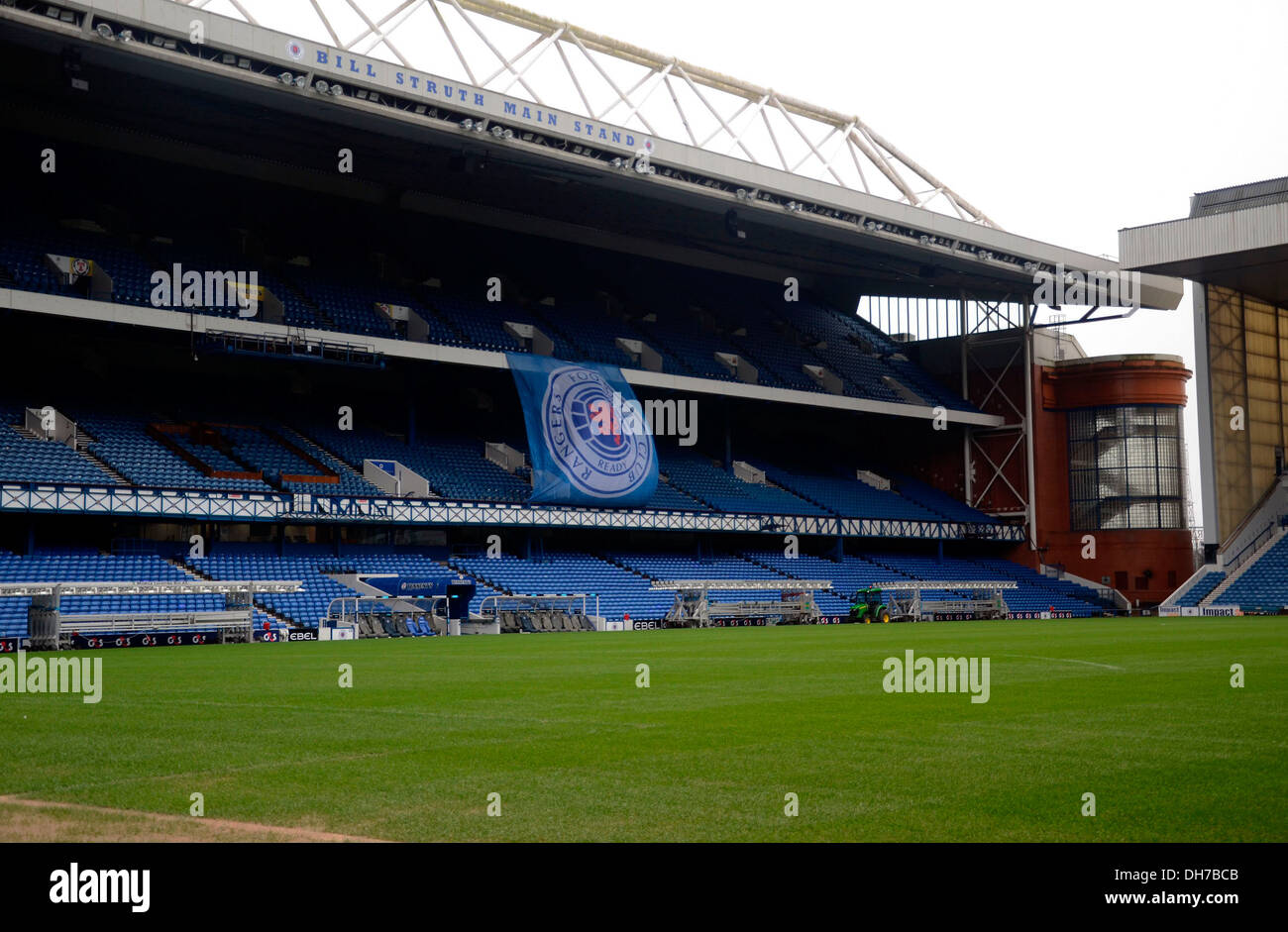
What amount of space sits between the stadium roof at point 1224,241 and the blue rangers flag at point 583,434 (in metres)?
24.7

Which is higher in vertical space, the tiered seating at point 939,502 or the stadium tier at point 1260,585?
the tiered seating at point 939,502

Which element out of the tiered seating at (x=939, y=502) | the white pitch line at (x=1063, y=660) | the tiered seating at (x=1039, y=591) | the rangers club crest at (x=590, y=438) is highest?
the rangers club crest at (x=590, y=438)

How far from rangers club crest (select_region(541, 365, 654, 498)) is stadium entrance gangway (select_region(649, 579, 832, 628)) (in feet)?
14.8

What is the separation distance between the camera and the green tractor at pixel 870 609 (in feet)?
161

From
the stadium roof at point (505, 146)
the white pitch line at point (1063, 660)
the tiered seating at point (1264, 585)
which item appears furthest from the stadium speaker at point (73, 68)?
the tiered seating at point (1264, 585)

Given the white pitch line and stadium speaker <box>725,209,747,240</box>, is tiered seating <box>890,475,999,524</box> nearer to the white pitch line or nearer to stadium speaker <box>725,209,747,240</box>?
stadium speaker <box>725,209,747,240</box>

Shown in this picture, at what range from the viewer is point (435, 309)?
170ft

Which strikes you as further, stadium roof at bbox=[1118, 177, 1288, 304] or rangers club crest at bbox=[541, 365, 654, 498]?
stadium roof at bbox=[1118, 177, 1288, 304]

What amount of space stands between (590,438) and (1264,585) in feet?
102

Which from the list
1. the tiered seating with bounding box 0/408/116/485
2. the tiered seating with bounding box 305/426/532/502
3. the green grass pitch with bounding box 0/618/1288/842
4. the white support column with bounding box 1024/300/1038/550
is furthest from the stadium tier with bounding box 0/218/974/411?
the green grass pitch with bounding box 0/618/1288/842

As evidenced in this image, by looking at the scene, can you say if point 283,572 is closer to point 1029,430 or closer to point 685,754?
point 685,754

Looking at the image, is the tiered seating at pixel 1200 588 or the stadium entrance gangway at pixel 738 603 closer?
the stadium entrance gangway at pixel 738 603

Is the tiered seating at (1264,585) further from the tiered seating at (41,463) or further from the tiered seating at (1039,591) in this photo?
the tiered seating at (41,463)

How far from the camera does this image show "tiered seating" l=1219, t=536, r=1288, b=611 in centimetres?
5431
